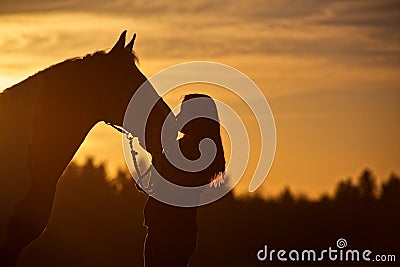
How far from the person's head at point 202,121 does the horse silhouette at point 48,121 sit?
0.37m

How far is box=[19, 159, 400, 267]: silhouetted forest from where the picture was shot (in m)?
31.1

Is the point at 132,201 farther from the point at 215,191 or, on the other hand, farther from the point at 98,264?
the point at 215,191

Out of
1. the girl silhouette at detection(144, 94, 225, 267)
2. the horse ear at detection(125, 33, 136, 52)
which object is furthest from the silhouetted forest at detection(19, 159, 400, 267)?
the horse ear at detection(125, 33, 136, 52)

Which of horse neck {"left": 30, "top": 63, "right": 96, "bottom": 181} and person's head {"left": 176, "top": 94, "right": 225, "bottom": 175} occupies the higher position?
person's head {"left": 176, "top": 94, "right": 225, "bottom": 175}

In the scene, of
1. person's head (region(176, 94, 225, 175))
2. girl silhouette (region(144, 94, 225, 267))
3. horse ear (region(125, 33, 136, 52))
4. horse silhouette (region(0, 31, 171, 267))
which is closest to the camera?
horse silhouette (region(0, 31, 171, 267))

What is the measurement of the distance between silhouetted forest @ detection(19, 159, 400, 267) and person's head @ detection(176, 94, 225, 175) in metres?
17.2

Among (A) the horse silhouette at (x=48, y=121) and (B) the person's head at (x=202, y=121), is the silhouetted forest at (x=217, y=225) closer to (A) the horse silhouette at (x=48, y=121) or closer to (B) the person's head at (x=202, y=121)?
(B) the person's head at (x=202, y=121)

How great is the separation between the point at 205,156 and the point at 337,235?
21.7 meters

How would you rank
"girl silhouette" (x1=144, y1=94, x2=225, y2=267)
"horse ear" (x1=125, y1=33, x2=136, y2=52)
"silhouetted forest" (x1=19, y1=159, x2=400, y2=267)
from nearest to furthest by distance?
"horse ear" (x1=125, y1=33, x2=136, y2=52)
"girl silhouette" (x1=144, y1=94, x2=225, y2=267)
"silhouetted forest" (x1=19, y1=159, x2=400, y2=267)

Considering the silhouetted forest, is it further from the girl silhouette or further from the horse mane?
the horse mane

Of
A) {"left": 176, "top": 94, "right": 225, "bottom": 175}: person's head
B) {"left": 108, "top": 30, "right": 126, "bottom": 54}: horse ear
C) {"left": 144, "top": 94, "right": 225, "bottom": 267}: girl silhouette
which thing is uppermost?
{"left": 108, "top": 30, "right": 126, "bottom": 54}: horse ear

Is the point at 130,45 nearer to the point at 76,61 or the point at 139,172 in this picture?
the point at 76,61

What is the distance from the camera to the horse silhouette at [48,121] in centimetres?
984

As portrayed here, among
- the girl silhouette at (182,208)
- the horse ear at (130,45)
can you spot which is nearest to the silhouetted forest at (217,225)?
the girl silhouette at (182,208)
